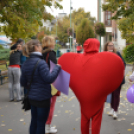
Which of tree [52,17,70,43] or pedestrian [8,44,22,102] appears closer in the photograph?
pedestrian [8,44,22,102]

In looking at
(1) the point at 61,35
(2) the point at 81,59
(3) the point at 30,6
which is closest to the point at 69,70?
(2) the point at 81,59

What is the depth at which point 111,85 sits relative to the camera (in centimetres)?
288

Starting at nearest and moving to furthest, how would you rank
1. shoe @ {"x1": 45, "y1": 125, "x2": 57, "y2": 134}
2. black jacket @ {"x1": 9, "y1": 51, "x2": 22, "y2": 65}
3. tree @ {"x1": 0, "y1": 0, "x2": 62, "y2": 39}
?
shoe @ {"x1": 45, "y1": 125, "x2": 57, "y2": 134}
black jacket @ {"x1": 9, "y1": 51, "x2": 22, "y2": 65}
tree @ {"x1": 0, "y1": 0, "x2": 62, "y2": 39}

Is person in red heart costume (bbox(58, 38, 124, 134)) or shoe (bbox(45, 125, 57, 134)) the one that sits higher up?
person in red heart costume (bbox(58, 38, 124, 134))

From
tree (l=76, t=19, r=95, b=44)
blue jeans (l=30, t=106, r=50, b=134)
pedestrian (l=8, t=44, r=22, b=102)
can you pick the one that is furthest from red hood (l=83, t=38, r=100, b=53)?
tree (l=76, t=19, r=95, b=44)

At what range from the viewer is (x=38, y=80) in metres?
2.99

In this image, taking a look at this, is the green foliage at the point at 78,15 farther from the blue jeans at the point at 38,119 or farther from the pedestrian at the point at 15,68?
the blue jeans at the point at 38,119

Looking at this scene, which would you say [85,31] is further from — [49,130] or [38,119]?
[38,119]

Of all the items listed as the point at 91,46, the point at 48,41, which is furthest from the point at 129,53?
the point at 91,46

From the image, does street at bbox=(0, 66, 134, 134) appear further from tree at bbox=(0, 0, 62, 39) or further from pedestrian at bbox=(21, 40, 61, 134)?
tree at bbox=(0, 0, 62, 39)

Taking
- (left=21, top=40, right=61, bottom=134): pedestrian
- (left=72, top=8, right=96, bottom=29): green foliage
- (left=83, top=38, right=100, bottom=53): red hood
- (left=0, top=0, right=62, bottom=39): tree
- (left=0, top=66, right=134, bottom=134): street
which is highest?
(left=72, top=8, right=96, bottom=29): green foliage

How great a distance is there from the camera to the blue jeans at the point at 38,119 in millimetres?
3090

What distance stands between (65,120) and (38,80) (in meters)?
2.20

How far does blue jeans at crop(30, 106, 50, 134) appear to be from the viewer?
10.1ft
